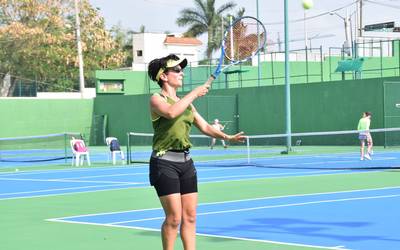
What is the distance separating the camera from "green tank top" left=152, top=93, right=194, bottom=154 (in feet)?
18.3

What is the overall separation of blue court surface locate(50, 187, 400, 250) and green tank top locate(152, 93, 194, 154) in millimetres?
2341

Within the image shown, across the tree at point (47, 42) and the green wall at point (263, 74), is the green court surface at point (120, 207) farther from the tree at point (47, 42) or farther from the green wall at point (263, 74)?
the tree at point (47, 42)

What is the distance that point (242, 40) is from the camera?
37.4 ft

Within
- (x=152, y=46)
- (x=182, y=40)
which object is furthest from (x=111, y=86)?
(x=182, y=40)

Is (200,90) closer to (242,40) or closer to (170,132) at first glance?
(170,132)

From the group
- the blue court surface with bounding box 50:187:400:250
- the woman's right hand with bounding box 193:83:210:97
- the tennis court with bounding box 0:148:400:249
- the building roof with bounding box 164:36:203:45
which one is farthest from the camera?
the building roof with bounding box 164:36:203:45

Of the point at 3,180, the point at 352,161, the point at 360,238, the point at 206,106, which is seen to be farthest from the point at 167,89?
the point at 206,106

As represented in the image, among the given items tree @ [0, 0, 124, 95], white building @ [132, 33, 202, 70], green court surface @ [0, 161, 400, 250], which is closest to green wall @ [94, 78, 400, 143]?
tree @ [0, 0, 124, 95]

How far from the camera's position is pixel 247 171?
18.9 meters

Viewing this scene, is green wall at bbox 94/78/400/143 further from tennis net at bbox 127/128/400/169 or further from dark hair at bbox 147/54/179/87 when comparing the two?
dark hair at bbox 147/54/179/87

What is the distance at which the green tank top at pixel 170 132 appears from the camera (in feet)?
18.3

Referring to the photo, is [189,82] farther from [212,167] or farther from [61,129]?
[212,167]

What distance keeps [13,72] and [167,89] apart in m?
52.3

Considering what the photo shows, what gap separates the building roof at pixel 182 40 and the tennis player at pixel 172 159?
212ft
